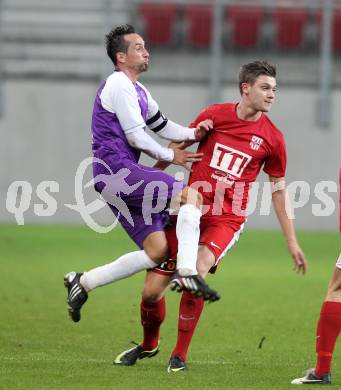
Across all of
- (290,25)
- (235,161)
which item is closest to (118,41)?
(235,161)

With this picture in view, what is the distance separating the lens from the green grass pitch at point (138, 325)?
662 centimetres

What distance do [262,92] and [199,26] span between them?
48.4 feet

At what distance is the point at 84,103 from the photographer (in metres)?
20.6

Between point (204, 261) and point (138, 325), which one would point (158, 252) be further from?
point (138, 325)

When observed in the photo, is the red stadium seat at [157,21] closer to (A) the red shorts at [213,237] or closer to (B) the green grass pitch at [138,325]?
(B) the green grass pitch at [138,325]

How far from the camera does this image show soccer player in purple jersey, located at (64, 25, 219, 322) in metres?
6.93

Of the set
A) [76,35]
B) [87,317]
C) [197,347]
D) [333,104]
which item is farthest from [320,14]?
[197,347]

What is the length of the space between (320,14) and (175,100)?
3518mm

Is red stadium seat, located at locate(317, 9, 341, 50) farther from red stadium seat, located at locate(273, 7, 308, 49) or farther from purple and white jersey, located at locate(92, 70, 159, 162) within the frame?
purple and white jersey, located at locate(92, 70, 159, 162)

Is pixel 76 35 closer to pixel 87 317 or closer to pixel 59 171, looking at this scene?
pixel 59 171

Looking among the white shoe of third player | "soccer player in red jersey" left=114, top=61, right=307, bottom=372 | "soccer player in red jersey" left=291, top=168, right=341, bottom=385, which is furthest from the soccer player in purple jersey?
the white shoe of third player

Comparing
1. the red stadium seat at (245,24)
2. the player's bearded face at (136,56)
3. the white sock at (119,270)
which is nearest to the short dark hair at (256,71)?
the player's bearded face at (136,56)

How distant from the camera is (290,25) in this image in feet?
71.6

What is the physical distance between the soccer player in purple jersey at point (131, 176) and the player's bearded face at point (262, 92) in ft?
1.26
